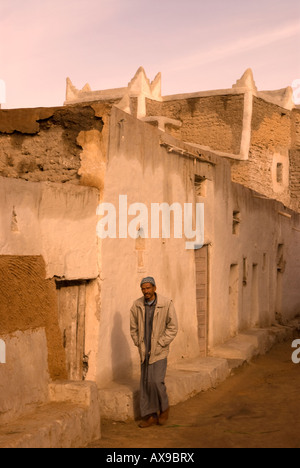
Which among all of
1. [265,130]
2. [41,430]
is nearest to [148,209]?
[41,430]

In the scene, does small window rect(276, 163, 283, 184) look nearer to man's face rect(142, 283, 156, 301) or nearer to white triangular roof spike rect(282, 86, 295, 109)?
white triangular roof spike rect(282, 86, 295, 109)

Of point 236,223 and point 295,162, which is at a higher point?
point 295,162

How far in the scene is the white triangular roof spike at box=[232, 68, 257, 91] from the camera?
2238 centimetres

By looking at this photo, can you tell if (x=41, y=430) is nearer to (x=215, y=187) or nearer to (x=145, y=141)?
(x=145, y=141)

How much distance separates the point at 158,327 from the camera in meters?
6.95

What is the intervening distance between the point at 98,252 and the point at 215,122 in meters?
15.9

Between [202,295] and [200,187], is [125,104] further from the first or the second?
[202,295]

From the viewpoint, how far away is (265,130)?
23844 mm

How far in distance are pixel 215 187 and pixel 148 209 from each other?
3407mm

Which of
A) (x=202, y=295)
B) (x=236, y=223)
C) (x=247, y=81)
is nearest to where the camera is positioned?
(x=202, y=295)

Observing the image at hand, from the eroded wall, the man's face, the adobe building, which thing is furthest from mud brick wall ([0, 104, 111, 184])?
the man's face

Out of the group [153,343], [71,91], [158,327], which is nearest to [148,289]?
[158,327]

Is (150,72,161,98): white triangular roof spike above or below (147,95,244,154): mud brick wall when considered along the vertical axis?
above

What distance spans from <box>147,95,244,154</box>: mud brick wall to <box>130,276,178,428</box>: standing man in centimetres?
1609
